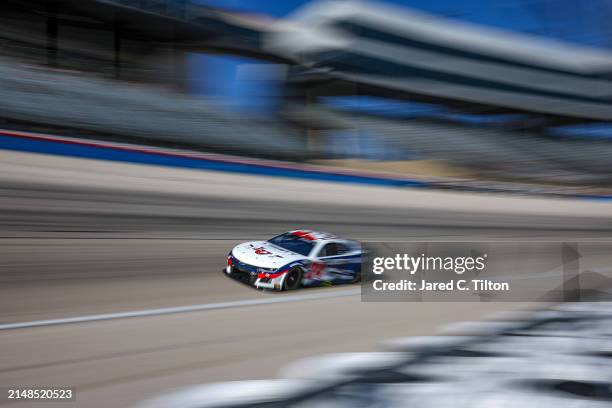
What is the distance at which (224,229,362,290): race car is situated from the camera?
16.4 feet

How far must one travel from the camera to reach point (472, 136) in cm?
3422

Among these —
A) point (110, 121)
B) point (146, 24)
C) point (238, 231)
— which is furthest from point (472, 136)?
point (238, 231)

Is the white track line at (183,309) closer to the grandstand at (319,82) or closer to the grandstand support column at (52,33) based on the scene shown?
the grandstand at (319,82)

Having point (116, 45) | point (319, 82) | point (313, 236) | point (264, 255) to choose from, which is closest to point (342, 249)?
point (313, 236)

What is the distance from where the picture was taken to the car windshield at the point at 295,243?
531 centimetres

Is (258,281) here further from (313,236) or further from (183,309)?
(313,236)

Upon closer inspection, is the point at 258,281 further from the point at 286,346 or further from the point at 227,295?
the point at 286,346

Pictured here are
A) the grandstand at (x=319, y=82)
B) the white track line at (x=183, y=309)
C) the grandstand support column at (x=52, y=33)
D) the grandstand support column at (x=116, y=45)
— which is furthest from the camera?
the grandstand support column at (x=116, y=45)

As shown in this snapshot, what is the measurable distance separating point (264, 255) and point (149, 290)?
1302 mm

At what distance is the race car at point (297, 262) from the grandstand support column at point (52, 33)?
14.8m

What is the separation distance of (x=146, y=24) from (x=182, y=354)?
19972 millimetres

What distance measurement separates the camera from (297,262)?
5.11m

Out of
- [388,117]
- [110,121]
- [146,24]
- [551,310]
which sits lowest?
[551,310]

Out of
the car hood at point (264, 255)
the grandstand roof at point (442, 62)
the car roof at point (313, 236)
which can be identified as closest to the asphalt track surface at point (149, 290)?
the car hood at point (264, 255)
